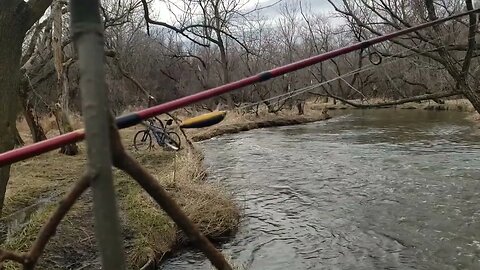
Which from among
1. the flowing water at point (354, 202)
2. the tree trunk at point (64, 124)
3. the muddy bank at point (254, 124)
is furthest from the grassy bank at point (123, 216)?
the muddy bank at point (254, 124)

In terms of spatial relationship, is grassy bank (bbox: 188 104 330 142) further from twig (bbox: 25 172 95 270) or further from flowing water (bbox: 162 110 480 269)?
twig (bbox: 25 172 95 270)

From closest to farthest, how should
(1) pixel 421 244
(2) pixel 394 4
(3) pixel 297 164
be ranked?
1. (1) pixel 421 244
2. (2) pixel 394 4
3. (3) pixel 297 164

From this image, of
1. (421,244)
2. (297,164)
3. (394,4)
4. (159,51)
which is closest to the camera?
(421,244)

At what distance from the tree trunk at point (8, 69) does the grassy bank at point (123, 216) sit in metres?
2.04

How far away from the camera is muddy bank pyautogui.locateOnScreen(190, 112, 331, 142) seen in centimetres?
1808

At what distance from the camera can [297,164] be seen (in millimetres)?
11617

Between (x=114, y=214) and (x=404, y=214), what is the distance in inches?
284

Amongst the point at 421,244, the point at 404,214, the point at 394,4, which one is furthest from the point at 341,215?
the point at 394,4

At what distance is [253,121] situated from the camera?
2192cm

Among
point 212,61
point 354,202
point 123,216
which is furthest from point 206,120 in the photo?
point 212,61

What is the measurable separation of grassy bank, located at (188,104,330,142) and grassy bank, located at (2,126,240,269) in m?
8.72

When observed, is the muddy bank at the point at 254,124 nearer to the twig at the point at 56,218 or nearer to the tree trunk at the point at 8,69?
the tree trunk at the point at 8,69

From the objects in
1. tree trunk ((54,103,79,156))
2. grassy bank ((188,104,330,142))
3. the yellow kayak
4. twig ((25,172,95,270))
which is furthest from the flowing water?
twig ((25,172,95,270))

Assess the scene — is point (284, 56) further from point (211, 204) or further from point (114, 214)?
point (114, 214)
